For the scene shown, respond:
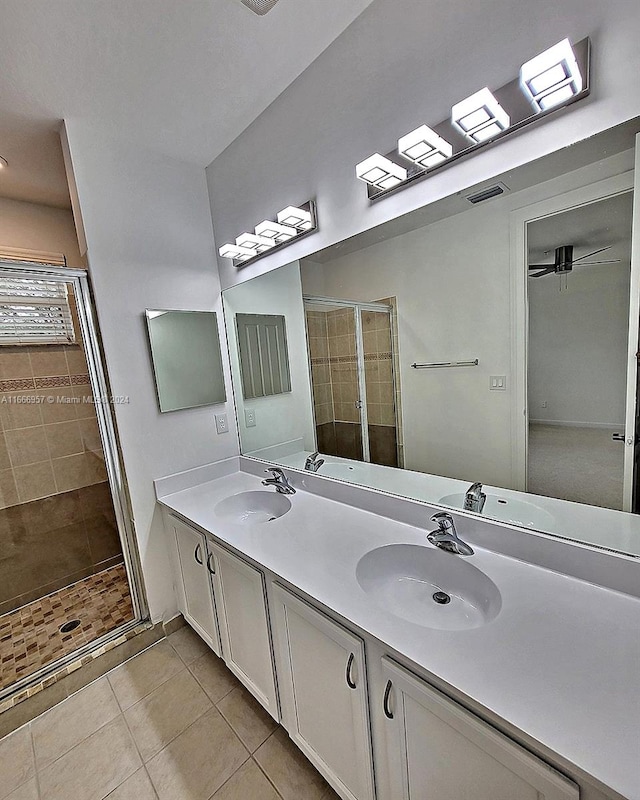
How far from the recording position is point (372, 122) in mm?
1313

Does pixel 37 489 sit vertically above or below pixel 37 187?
below

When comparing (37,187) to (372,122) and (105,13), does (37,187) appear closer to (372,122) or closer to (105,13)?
(105,13)

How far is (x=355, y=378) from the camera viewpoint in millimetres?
1681

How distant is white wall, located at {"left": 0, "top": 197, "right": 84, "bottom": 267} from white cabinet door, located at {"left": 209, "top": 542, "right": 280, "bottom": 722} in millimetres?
1989

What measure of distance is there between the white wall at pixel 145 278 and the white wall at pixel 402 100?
1.18 ft

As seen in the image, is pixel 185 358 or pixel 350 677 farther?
pixel 185 358

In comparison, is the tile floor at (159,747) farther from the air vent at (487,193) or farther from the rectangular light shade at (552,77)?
the rectangular light shade at (552,77)

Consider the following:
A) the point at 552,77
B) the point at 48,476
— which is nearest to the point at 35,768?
the point at 48,476

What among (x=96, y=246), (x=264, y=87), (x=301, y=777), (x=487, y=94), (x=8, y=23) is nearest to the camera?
(x=487, y=94)

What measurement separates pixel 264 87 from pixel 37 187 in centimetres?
152

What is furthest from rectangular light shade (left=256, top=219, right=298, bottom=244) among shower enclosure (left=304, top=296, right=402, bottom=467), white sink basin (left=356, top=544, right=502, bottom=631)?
white sink basin (left=356, top=544, right=502, bottom=631)

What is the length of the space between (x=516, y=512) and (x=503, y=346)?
57 cm

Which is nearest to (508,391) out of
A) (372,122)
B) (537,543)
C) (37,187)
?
(537,543)

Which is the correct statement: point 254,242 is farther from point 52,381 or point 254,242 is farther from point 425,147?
point 52,381
